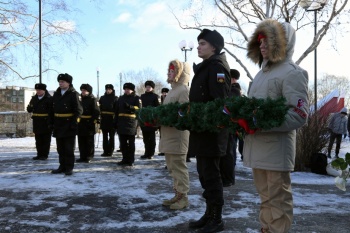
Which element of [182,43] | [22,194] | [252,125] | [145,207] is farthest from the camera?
[182,43]

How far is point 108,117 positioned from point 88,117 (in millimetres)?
923

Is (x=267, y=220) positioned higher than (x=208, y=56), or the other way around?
(x=208, y=56)

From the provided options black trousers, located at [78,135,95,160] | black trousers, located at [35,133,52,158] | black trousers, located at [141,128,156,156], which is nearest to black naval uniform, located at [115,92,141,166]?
black trousers, located at [78,135,95,160]

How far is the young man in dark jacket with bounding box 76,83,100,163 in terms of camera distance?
8789 millimetres

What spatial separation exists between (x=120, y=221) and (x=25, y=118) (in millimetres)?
16601

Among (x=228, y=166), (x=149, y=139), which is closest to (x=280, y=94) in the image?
(x=228, y=166)

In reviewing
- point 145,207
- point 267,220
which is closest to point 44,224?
point 145,207

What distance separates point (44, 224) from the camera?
3799 millimetres

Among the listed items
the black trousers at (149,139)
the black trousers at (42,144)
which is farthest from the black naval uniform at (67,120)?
the black trousers at (149,139)

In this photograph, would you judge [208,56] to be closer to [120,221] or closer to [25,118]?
[120,221]

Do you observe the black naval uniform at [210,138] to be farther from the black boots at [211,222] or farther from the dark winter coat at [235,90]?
the dark winter coat at [235,90]

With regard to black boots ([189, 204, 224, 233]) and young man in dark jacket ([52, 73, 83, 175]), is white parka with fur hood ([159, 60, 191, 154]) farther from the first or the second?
young man in dark jacket ([52, 73, 83, 175])

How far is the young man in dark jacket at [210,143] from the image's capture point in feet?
11.6

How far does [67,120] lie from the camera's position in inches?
264
